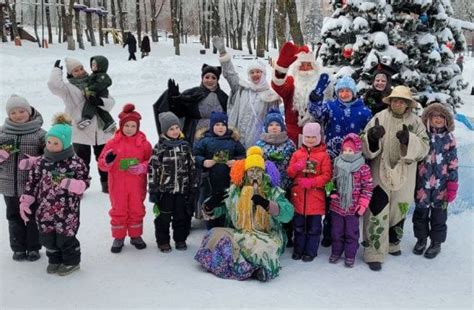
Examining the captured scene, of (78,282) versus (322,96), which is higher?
(322,96)

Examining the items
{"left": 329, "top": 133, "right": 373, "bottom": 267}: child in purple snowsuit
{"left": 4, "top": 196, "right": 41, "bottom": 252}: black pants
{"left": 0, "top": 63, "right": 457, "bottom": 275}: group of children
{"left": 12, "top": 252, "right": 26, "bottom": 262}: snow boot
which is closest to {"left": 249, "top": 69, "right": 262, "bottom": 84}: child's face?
{"left": 0, "top": 63, "right": 457, "bottom": 275}: group of children

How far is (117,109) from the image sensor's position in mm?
13062

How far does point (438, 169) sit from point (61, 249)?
11.7ft

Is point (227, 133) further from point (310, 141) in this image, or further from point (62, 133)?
point (62, 133)

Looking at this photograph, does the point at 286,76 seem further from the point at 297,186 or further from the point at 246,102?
the point at 297,186

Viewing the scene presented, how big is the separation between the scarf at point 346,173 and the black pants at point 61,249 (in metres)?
2.44

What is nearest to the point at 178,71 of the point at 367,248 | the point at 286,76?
the point at 286,76

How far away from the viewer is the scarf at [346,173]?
14.6 feet

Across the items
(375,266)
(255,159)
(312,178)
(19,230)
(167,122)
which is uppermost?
(167,122)

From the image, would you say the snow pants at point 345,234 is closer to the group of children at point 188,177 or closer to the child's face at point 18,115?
the group of children at point 188,177

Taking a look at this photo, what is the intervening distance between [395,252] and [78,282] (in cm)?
307

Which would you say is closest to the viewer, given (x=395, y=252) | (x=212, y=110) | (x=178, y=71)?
(x=395, y=252)

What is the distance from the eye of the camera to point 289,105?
550cm

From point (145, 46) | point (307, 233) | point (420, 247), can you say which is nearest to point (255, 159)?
point (307, 233)
